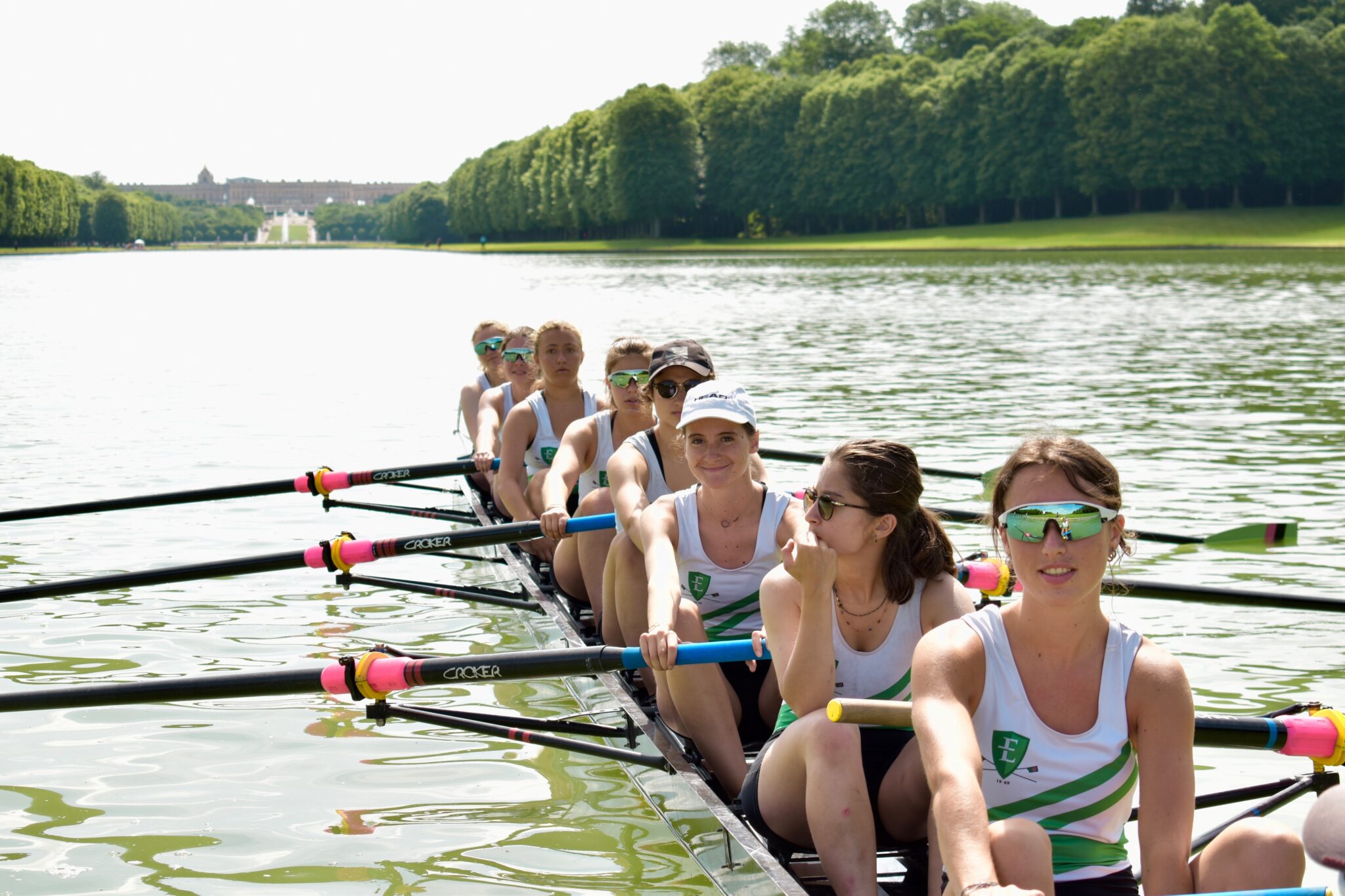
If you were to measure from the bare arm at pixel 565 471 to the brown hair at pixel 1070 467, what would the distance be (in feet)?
10.4

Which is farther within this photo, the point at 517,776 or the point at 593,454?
the point at 593,454

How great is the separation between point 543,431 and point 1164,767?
5.42 m

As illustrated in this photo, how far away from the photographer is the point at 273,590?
29.8ft

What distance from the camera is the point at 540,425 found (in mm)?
8094

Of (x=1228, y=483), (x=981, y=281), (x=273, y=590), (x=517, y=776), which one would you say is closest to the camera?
(x=517, y=776)

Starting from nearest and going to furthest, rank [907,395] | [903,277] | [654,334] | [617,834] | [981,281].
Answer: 1. [617,834]
2. [907,395]
3. [654,334]
4. [981,281]
5. [903,277]

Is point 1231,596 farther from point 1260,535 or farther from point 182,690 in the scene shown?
point 182,690

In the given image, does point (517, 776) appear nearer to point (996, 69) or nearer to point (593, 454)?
point (593, 454)

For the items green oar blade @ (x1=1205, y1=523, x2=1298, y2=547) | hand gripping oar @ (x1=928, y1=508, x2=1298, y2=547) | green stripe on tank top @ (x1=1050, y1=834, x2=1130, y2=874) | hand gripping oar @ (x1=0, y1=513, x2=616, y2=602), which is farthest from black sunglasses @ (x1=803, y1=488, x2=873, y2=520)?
green oar blade @ (x1=1205, y1=523, x2=1298, y2=547)

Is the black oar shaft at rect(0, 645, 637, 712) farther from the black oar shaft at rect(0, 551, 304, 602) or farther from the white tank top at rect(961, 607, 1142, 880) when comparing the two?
the black oar shaft at rect(0, 551, 304, 602)

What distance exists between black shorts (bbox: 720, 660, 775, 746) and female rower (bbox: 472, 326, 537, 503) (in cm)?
430

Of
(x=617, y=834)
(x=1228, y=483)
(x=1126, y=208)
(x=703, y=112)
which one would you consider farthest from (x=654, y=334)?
(x=703, y=112)

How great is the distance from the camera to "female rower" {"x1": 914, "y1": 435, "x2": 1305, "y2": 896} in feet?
9.78

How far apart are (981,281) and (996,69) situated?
40.1 meters
